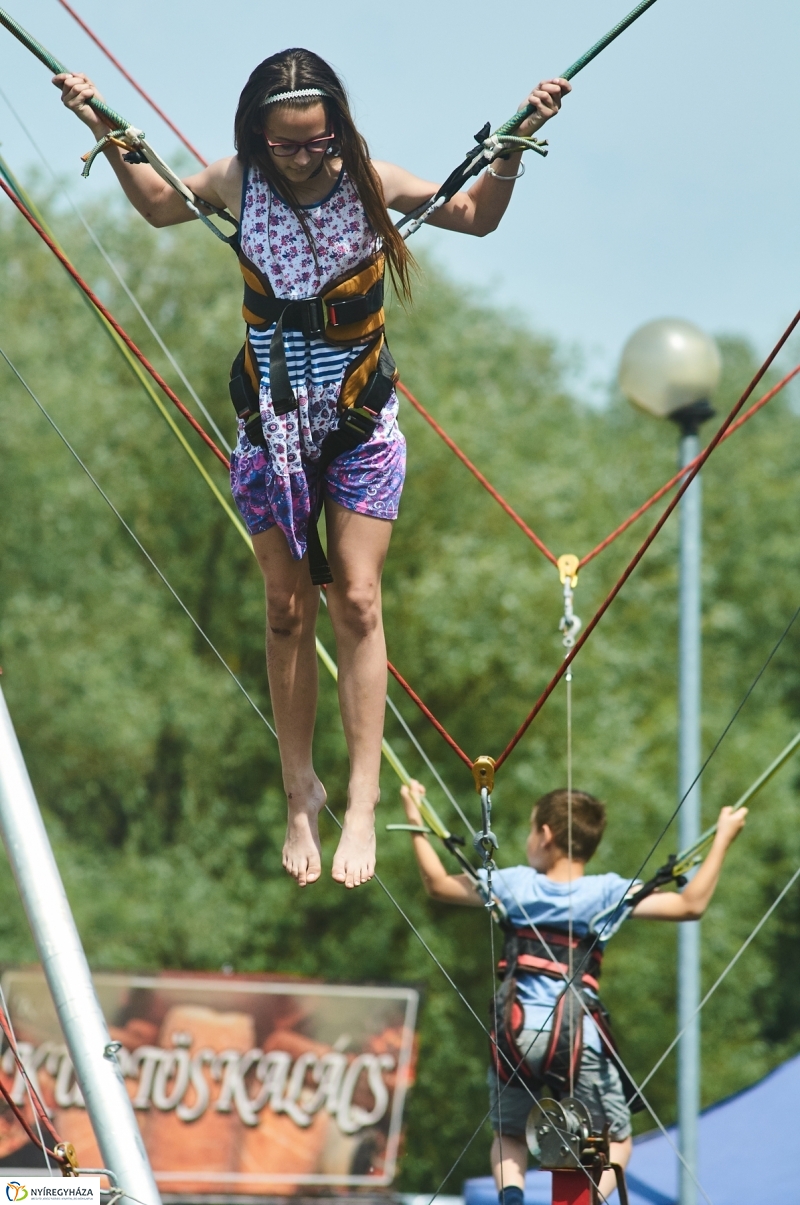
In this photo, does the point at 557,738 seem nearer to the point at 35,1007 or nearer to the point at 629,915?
the point at 35,1007

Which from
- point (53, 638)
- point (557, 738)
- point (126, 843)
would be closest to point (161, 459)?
point (53, 638)

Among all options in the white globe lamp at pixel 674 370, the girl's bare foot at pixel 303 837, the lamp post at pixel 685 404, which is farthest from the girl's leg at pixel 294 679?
the white globe lamp at pixel 674 370

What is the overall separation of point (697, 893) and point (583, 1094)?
2.14ft

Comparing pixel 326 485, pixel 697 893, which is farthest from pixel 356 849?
pixel 697 893

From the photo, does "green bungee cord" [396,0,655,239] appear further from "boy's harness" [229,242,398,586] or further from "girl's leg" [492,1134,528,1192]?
"girl's leg" [492,1134,528,1192]

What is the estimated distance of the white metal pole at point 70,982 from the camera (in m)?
2.99

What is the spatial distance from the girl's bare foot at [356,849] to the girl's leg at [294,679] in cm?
12

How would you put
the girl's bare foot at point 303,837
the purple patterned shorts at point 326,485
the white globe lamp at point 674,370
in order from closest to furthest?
1. the purple patterned shorts at point 326,485
2. the girl's bare foot at point 303,837
3. the white globe lamp at point 674,370

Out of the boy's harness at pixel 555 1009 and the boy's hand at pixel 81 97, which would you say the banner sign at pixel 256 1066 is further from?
the boy's hand at pixel 81 97

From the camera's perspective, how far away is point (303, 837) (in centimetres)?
339

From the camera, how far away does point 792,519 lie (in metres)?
18.9

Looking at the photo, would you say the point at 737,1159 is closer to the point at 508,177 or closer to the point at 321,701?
the point at 508,177

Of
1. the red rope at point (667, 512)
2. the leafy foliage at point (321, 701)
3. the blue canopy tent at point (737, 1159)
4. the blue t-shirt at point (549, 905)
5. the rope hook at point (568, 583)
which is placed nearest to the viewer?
the red rope at point (667, 512)

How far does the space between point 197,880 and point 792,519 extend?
29.8 feet
